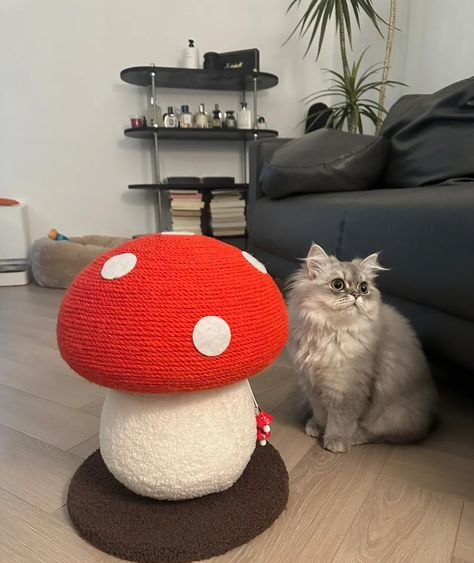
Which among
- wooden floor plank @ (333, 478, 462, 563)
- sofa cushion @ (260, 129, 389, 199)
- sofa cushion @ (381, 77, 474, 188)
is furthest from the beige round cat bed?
wooden floor plank @ (333, 478, 462, 563)

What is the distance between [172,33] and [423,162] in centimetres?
212

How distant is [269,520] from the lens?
69 centimetres

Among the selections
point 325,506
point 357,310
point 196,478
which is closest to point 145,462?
point 196,478

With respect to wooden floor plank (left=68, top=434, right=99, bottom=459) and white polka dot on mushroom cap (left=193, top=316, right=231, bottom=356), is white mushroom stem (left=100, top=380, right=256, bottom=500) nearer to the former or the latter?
white polka dot on mushroom cap (left=193, top=316, right=231, bottom=356)

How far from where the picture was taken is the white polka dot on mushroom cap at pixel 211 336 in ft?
1.82

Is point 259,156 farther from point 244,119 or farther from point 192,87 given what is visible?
point 192,87

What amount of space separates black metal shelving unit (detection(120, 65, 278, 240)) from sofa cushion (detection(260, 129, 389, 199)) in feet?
3.77

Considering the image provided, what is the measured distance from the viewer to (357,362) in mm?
893

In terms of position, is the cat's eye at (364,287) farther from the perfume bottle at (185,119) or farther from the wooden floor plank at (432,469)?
the perfume bottle at (185,119)

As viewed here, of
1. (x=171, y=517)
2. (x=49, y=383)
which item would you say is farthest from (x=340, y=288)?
(x=49, y=383)

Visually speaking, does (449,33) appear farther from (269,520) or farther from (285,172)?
(269,520)

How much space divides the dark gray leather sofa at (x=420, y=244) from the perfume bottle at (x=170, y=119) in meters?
1.60

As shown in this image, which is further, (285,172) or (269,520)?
(285,172)

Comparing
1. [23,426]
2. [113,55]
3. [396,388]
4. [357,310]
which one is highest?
[113,55]
